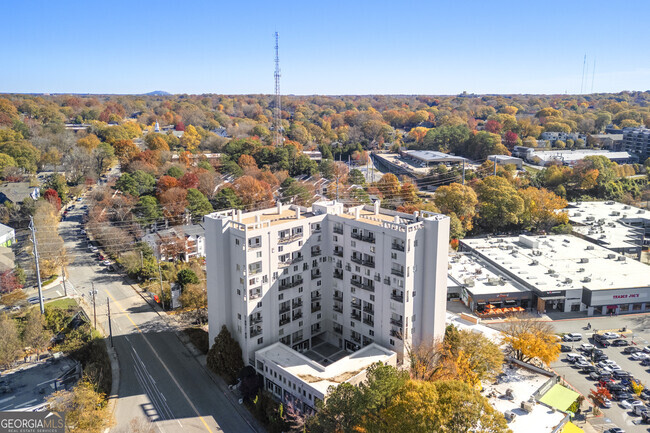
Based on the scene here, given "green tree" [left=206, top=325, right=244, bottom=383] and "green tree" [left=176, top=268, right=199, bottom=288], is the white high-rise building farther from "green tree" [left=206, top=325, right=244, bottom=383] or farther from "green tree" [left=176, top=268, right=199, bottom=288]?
"green tree" [left=176, top=268, right=199, bottom=288]

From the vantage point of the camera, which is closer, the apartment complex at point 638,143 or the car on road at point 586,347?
the car on road at point 586,347

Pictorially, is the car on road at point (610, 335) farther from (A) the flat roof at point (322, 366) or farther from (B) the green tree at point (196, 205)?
(B) the green tree at point (196, 205)

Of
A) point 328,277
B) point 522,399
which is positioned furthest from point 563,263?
point 328,277

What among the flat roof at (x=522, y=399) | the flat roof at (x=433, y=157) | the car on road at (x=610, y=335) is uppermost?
the flat roof at (x=433, y=157)

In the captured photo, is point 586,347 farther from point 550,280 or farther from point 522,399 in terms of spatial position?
point 522,399

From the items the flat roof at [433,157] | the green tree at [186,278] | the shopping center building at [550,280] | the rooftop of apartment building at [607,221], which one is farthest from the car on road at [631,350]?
the flat roof at [433,157]

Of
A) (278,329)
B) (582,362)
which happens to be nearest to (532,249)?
(582,362)
